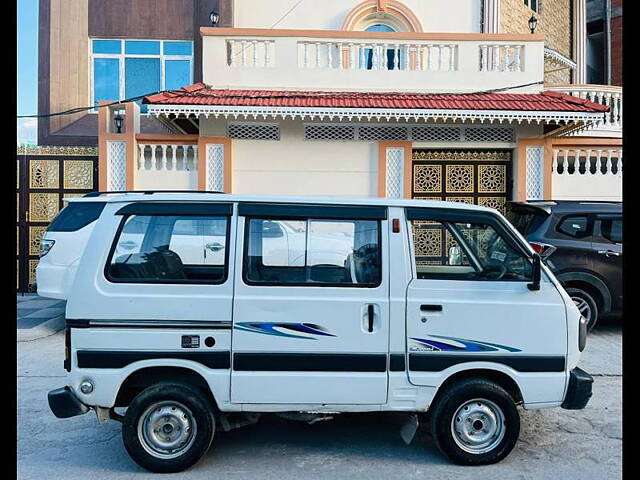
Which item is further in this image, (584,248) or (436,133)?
(436,133)

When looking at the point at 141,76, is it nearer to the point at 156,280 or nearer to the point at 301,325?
the point at 156,280

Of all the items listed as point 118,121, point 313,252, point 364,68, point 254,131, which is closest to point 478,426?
point 313,252

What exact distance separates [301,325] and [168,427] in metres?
1.19

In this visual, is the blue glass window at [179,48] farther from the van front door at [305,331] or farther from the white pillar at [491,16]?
the van front door at [305,331]

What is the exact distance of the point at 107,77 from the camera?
13742 mm

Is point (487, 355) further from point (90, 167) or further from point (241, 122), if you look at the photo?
point (90, 167)

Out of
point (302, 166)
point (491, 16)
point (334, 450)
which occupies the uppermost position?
point (491, 16)

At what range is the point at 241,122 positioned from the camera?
10.5 meters

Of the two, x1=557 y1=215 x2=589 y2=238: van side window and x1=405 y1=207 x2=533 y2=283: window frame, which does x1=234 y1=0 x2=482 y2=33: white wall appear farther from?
x1=405 y1=207 x2=533 y2=283: window frame

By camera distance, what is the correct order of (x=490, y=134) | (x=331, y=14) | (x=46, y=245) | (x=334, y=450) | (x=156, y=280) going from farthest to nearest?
(x=331, y=14) < (x=490, y=134) < (x=46, y=245) < (x=334, y=450) < (x=156, y=280)

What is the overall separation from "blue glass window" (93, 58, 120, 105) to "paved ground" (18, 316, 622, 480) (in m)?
Result: 10.2

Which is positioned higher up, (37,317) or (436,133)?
(436,133)

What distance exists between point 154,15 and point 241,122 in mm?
5382

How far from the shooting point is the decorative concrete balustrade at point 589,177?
10406 millimetres
